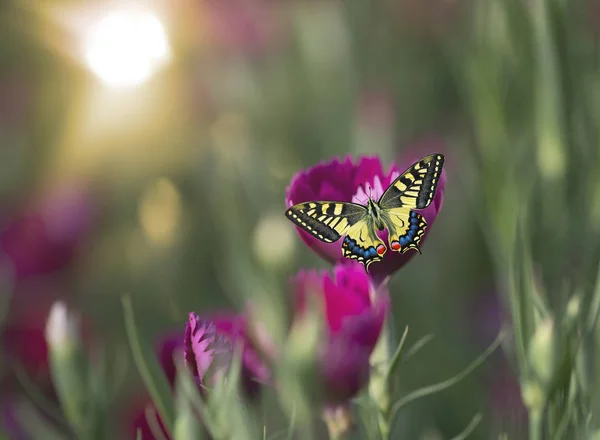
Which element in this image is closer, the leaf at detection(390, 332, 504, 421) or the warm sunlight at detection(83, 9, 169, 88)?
the leaf at detection(390, 332, 504, 421)

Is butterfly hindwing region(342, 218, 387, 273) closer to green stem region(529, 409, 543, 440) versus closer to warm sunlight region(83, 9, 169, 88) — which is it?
green stem region(529, 409, 543, 440)

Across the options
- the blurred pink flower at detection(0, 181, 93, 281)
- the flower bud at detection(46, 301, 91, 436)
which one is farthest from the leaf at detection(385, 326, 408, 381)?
the blurred pink flower at detection(0, 181, 93, 281)

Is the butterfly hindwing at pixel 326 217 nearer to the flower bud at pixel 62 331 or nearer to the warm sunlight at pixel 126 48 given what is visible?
the flower bud at pixel 62 331

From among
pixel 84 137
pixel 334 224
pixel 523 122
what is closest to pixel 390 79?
pixel 523 122

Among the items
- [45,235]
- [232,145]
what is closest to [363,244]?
[232,145]

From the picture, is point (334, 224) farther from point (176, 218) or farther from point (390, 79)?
point (390, 79)

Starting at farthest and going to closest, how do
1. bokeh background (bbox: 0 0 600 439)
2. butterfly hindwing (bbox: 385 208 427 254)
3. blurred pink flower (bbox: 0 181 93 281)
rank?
1. blurred pink flower (bbox: 0 181 93 281)
2. bokeh background (bbox: 0 0 600 439)
3. butterfly hindwing (bbox: 385 208 427 254)

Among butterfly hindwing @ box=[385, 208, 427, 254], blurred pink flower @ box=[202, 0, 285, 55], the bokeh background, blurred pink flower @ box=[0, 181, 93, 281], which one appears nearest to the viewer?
butterfly hindwing @ box=[385, 208, 427, 254]
